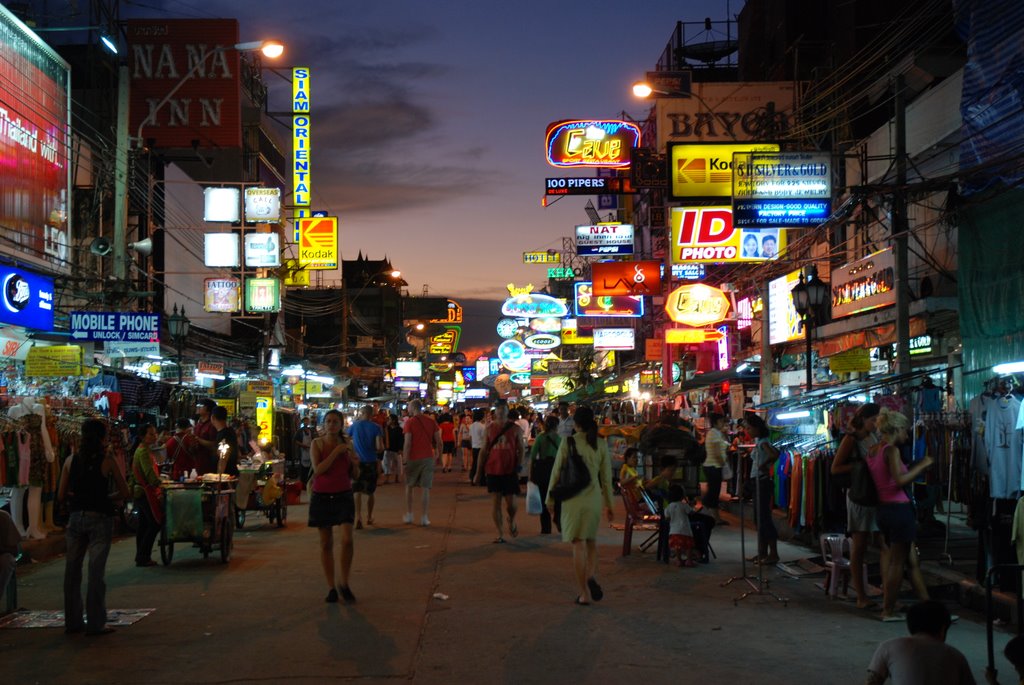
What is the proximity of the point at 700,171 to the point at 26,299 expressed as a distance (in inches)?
542

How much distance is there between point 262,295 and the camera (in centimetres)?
3275

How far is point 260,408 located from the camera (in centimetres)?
2892

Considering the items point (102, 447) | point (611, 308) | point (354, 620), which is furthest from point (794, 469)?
point (611, 308)

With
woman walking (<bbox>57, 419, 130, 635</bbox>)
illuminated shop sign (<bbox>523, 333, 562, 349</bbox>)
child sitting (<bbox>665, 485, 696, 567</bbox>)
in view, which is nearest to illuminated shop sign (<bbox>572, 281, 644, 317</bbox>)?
illuminated shop sign (<bbox>523, 333, 562, 349</bbox>)

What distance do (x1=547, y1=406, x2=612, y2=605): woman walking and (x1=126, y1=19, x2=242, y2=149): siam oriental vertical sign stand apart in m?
19.0

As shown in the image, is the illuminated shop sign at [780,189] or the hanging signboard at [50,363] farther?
the illuminated shop sign at [780,189]

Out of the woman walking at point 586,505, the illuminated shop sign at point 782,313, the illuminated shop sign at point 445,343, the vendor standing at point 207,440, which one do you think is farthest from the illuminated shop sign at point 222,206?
the illuminated shop sign at point 445,343

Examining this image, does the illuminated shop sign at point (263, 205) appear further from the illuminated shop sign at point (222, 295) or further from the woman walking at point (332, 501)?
the woman walking at point (332, 501)

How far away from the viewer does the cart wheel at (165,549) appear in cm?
1289

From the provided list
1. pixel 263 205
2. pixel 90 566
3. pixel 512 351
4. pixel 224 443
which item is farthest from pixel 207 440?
pixel 512 351

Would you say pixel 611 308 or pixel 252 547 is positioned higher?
pixel 611 308

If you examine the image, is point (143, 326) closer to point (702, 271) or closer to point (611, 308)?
point (702, 271)

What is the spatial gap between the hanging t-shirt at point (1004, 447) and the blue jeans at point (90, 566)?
325 inches

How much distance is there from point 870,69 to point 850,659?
23.8 m
